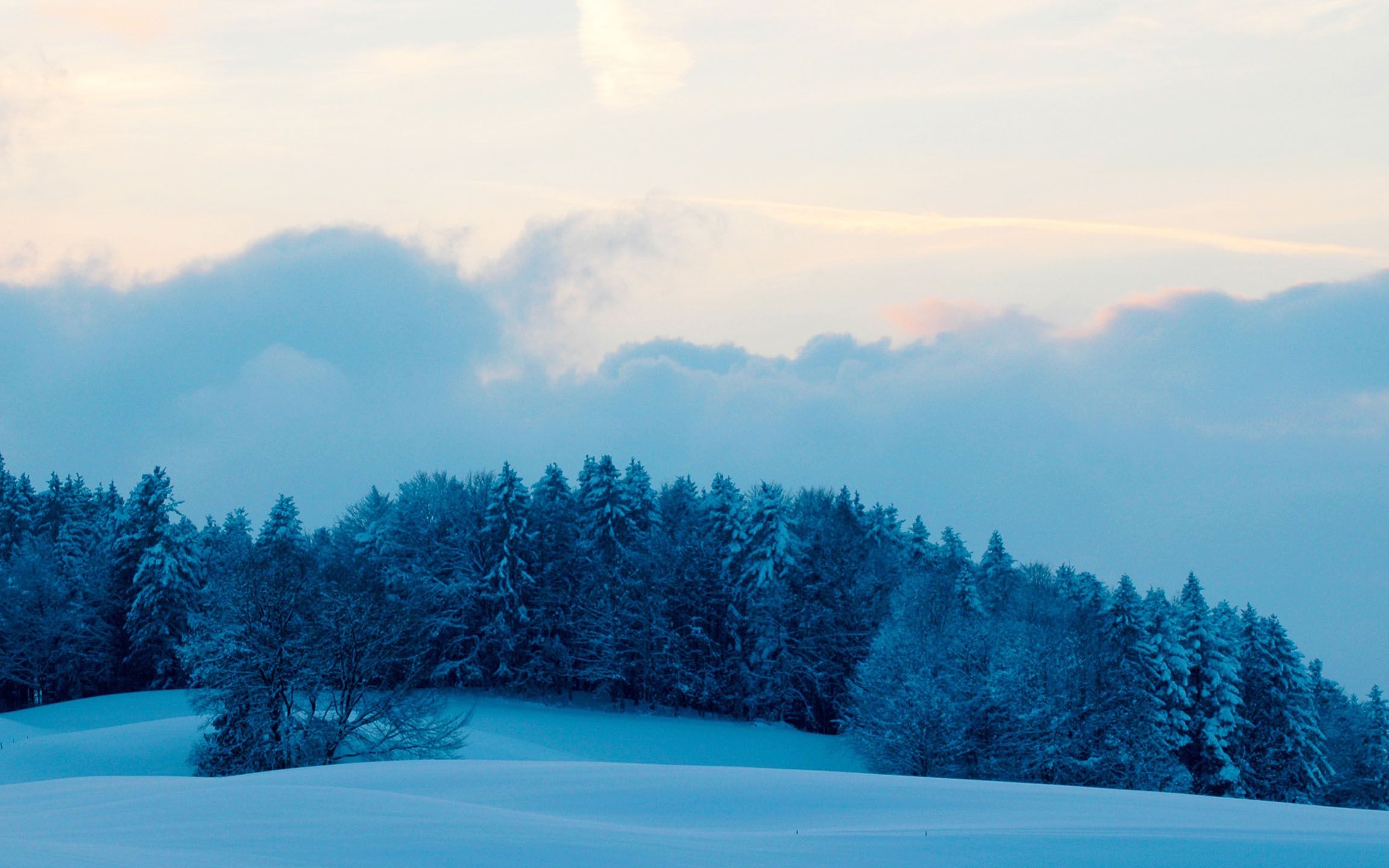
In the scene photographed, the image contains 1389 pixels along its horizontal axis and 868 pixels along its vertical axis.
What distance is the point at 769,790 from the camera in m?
12.8

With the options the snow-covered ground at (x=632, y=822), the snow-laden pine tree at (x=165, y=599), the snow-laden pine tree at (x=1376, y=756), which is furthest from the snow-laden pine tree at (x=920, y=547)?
the snow-covered ground at (x=632, y=822)

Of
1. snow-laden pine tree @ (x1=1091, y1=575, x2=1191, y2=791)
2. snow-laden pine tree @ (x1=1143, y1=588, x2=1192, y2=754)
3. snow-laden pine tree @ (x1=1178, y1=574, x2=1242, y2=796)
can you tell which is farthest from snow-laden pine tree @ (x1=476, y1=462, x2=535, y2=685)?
snow-laden pine tree @ (x1=1178, y1=574, x2=1242, y2=796)

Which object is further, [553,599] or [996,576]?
[996,576]

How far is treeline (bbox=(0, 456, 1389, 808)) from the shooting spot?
4509 centimetres

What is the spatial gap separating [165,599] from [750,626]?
1281 inches

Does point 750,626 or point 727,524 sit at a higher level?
point 727,524

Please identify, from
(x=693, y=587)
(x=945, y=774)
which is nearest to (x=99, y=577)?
(x=693, y=587)

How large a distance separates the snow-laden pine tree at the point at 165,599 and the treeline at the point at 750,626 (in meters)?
0.15

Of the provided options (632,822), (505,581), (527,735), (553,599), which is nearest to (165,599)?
(505,581)

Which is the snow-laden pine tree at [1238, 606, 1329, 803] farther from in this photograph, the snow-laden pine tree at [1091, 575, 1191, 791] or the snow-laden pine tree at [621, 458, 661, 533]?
the snow-laden pine tree at [621, 458, 661, 533]

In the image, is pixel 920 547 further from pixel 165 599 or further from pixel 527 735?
pixel 165 599

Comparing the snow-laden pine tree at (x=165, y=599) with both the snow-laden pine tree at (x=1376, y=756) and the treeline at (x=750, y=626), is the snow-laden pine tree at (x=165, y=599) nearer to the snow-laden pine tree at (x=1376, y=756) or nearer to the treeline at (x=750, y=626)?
the treeline at (x=750, y=626)

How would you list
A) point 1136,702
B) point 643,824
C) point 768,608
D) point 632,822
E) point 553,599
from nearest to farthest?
point 643,824
point 632,822
point 1136,702
point 768,608
point 553,599

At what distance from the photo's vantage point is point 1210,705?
56.7m
